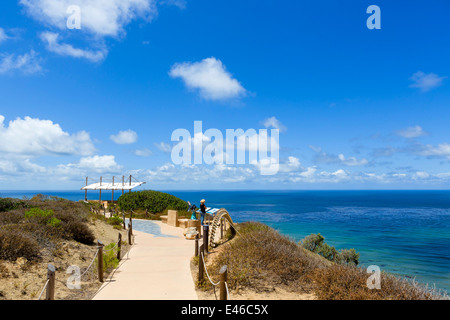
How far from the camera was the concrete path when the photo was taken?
287 inches

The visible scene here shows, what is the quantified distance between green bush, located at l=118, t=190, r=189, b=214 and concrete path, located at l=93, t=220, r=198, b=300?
16.0 metres

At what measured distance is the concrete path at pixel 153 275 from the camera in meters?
7.30

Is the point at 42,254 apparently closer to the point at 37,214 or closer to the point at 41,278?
the point at 41,278

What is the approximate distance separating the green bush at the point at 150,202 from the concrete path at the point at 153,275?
16.0 m

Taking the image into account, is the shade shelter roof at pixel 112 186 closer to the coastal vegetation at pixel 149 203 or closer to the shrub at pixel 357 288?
the coastal vegetation at pixel 149 203

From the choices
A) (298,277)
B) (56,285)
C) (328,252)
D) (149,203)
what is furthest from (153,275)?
(149,203)

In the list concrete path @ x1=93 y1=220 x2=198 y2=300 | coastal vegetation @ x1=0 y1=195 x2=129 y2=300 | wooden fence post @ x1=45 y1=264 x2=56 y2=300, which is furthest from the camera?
coastal vegetation @ x1=0 y1=195 x2=129 y2=300

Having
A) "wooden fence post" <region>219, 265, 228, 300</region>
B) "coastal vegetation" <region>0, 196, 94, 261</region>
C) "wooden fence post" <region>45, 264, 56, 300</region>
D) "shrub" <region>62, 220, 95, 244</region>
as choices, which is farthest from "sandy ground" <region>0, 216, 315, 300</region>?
"shrub" <region>62, 220, 95, 244</region>

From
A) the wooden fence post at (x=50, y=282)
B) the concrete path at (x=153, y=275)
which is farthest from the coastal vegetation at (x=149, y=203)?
the wooden fence post at (x=50, y=282)

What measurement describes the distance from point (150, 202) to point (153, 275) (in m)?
22.7

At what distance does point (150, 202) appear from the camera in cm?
3098

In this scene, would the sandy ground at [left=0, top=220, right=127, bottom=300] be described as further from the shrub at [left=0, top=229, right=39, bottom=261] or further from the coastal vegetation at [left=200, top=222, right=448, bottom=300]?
the coastal vegetation at [left=200, top=222, right=448, bottom=300]
